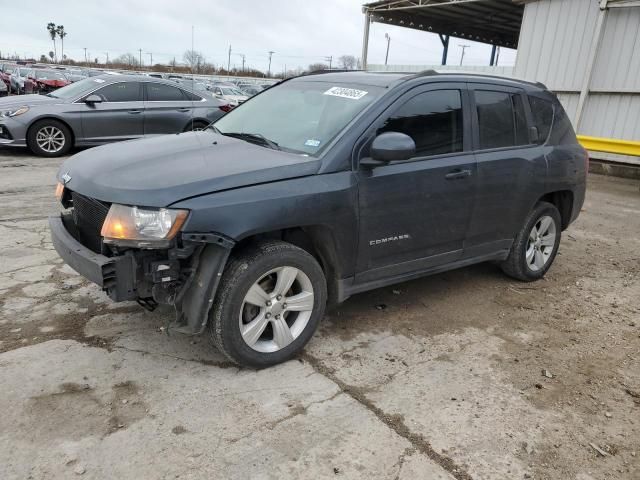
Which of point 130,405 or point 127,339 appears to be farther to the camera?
point 127,339

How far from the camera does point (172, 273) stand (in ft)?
9.30

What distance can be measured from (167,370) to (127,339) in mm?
498

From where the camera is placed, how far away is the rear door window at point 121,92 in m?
9.86

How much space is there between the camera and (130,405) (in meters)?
2.77

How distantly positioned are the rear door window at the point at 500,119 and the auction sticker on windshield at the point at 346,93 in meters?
1.04

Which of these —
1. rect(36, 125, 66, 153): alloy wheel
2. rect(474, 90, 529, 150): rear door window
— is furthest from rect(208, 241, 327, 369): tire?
rect(36, 125, 66, 153): alloy wheel

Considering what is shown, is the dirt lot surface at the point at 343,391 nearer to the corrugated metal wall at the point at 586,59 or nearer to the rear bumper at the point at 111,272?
the rear bumper at the point at 111,272

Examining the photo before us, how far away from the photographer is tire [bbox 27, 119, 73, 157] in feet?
31.3

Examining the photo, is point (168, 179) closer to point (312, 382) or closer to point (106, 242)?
point (106, 242)

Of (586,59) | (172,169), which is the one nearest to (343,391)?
(172,169)

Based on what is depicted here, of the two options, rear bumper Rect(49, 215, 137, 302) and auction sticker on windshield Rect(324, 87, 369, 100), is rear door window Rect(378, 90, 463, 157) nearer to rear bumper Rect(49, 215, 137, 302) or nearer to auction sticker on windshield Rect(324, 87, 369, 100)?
auction sticker on windshield Rect(324, 87, 369, 100)

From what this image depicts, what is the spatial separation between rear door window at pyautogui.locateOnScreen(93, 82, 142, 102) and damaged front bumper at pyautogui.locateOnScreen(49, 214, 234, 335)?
791 centimetres

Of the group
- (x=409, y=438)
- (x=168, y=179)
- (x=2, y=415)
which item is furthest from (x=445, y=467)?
(x=2, y=415)

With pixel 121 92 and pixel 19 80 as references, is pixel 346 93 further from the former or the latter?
pixel 19 80
